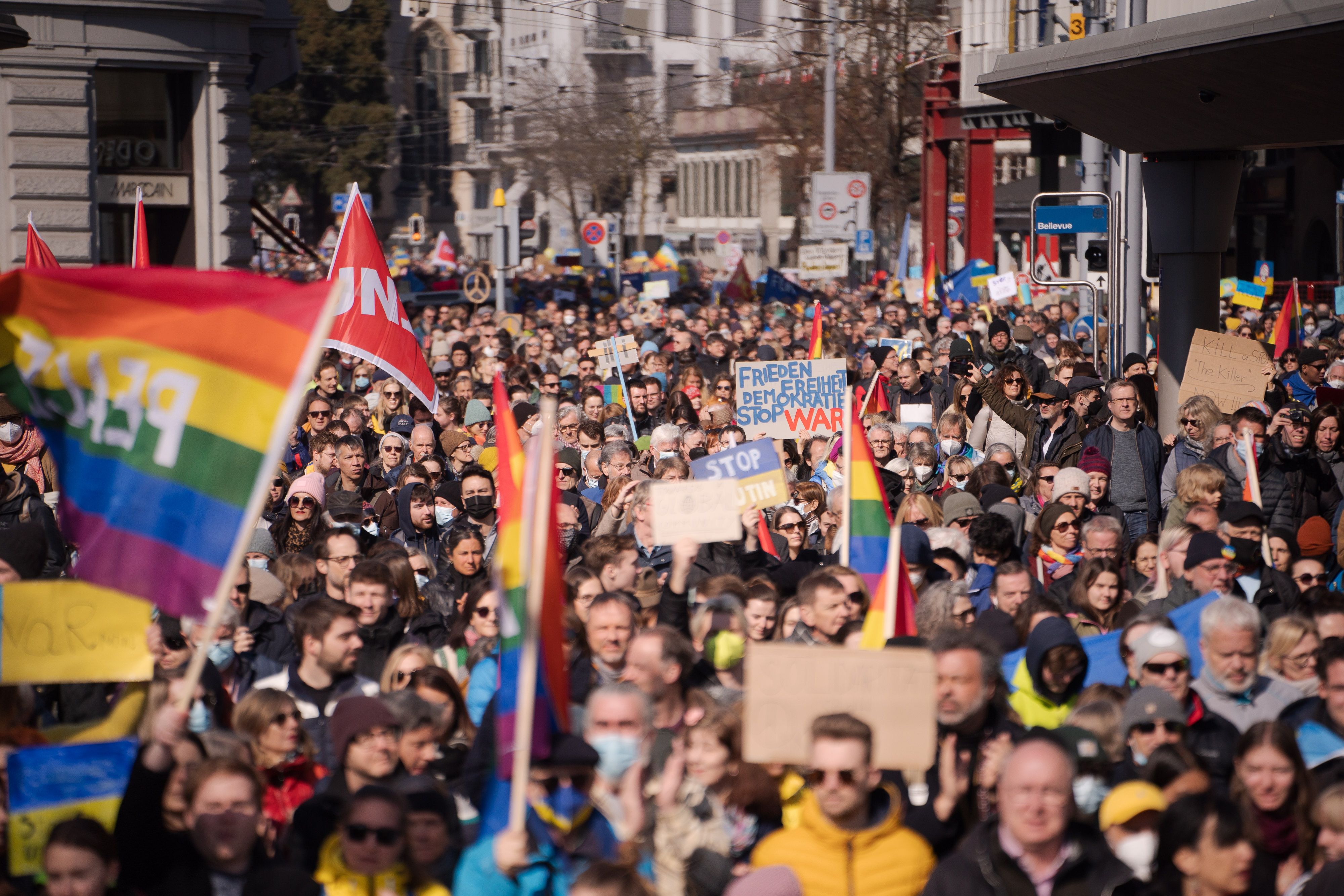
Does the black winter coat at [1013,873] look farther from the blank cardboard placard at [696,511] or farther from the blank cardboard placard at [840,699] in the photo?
the blank cardboard placard at [696,511]

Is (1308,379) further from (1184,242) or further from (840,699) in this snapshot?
(840,699)

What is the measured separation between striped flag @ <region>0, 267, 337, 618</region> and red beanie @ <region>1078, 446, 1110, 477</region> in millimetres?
5399

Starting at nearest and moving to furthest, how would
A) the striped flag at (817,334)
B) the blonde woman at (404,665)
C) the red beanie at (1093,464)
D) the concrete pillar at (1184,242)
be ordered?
the blonde woman at (404,665), the red beanie at (1093,464), the concrete pillar at (1184,242), the striped flag at (817,334)

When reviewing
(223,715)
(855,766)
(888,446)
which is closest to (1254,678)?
(855,766)

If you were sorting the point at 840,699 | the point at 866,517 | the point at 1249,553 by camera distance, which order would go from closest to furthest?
the point at 840,699 < the point at 1249,553 < the point at 866,517

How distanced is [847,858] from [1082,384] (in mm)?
8694

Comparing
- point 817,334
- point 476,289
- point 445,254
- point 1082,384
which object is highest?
point 445,254

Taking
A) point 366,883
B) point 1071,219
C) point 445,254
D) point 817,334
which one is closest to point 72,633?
point 366,883

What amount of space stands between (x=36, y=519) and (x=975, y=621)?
15.8ft

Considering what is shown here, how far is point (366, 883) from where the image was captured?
4320 millimetres

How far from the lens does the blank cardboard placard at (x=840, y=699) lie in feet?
14.7

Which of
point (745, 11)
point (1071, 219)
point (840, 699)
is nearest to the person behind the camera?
point (840, 699)

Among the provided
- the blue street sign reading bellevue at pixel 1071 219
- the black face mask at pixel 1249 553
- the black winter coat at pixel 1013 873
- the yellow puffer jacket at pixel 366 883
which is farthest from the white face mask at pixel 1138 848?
the blue street sign reading bellevue at pixel 1071 219

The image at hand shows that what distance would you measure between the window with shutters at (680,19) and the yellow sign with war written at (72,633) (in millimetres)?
97027
